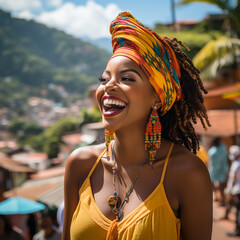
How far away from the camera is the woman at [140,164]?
4.75ft

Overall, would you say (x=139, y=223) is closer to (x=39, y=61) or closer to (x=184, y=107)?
(x=184, y=107)

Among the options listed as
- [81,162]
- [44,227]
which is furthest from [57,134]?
[81,162]

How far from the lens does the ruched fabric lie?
1.41 metres

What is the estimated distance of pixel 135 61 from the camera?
4.91ft

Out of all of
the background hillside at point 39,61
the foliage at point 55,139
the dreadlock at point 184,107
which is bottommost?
the foliage at point 55,139

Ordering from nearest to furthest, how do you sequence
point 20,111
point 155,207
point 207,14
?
point 155,207
point 207,14
point 20,111

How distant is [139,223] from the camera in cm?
142

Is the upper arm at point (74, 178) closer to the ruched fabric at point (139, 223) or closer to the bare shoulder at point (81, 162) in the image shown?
the bare shoulder at point (81, 162)

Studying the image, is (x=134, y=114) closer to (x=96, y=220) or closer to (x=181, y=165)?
(x=181, y=165)

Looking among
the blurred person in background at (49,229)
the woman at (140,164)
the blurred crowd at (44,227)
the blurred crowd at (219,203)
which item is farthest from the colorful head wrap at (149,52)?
the blurred person in background at (49,229)

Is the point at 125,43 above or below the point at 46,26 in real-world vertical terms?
below

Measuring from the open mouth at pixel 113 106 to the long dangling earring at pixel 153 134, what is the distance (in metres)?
0.20

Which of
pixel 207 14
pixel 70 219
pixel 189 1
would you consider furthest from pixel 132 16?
pixel 207 14

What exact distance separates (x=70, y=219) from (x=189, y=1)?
296 inches
